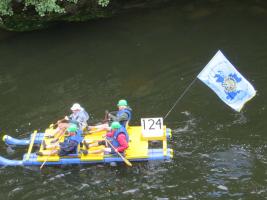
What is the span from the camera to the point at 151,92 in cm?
2114

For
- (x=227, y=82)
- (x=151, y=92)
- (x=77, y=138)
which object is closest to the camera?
(x=77, y=138)

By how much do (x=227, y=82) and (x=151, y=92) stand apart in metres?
4.57

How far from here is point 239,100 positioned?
17422mm

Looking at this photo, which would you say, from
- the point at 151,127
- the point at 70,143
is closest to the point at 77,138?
the point at 70,143

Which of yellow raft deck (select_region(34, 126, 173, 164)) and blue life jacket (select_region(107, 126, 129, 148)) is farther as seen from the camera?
yellow raft deck (select_region(34, 126, 173, 164))

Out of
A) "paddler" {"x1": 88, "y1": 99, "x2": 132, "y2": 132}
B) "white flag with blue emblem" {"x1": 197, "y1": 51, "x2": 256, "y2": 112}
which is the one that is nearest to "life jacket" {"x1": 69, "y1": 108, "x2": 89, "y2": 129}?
"paddler" {"x1": 88, "y1": 99, "x2": 132, "y2": 132}

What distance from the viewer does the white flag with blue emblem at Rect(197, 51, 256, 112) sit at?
1720cm

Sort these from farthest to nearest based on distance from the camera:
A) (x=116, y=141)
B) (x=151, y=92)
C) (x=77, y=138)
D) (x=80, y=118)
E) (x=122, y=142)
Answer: (x=151, y=92) < (x=80, y=118) < (x=77, y=138) < (x=116, y=141) < (x=122, y=142)

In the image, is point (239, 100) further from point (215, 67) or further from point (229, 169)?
point (229, 169)

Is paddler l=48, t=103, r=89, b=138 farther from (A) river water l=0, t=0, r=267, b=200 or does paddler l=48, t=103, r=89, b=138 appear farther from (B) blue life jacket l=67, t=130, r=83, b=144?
(A) river water l=0, t=0, r=267, b=200

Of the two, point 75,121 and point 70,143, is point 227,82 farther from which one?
point 70,143

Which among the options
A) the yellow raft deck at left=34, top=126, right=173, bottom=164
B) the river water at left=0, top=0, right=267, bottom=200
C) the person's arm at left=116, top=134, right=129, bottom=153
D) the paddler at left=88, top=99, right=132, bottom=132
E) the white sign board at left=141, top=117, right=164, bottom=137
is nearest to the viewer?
the river water at left=0, top=0, right=267, bottom=200

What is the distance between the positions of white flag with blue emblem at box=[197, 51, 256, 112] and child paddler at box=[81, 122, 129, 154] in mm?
3473

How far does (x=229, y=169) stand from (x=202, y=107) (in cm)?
426
